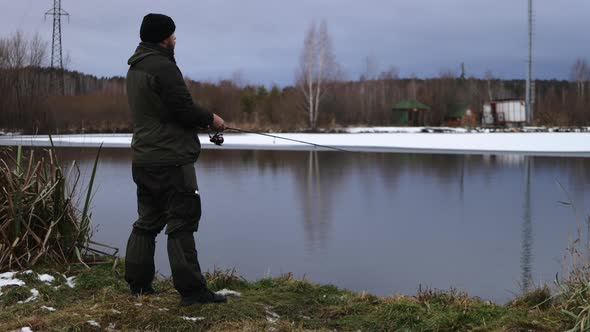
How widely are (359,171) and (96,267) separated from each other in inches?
466

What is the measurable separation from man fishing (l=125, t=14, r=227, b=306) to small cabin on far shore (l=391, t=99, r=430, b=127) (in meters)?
50.9

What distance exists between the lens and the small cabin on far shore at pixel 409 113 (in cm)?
5434

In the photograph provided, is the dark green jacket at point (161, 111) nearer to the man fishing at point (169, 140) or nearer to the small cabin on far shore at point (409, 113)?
the man fishing at point (169, 140)

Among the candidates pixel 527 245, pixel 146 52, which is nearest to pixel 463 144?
pixel 527 245

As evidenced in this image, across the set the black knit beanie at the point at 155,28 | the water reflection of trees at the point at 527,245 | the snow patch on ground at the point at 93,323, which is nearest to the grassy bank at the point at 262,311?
the snow patch on ground at the point at 93,323

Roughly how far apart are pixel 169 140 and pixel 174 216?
1.55 ft

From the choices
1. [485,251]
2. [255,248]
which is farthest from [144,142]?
[485,251]

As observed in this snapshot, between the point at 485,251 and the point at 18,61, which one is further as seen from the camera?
the point at 18,61

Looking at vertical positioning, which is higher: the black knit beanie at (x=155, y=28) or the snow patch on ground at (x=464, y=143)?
the black knit beanie at (x=155, y=28)

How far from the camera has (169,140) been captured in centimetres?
392

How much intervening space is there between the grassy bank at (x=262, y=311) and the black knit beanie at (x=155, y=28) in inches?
64.8

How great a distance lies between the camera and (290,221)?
876 centimetres

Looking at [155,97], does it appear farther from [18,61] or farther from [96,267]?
[18,61]

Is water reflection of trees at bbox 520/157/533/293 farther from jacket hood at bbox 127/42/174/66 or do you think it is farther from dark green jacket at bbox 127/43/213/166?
jacket hood at bbox 127/42/174/66
